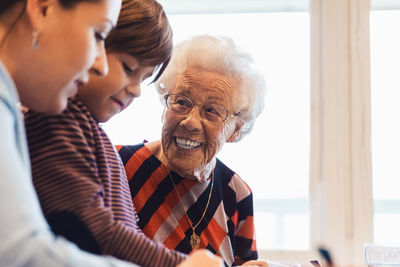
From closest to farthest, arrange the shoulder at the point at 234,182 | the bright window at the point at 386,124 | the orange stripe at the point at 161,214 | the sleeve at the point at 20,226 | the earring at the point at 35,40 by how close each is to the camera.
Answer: the sleeve at the point at 20,226, the earring at the point at 35,40, the orange stripe at the point at 161,214, the shoulder at the point at 234,182, the bright window at the point at 386,124

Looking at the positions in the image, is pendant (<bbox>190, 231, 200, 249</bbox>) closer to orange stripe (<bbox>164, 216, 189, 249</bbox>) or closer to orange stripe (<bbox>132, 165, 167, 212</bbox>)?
orange stripe (<bbox>164, 216, 189, 249</bbox>)

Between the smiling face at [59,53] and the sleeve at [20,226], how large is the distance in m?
0.13

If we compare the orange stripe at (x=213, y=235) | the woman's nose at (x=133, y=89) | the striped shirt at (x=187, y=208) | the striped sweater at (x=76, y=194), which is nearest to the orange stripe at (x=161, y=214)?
the striped shirt at (x=187, y=208)

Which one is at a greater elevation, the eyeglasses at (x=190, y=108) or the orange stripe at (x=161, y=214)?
the eyeglasses at (x=190, y=108)

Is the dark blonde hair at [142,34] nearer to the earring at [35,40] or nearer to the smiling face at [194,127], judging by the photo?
the earring at [35,40]

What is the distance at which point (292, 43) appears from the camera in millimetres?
2826

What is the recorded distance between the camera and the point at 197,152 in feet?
5.63

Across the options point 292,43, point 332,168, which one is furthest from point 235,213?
point 292,43

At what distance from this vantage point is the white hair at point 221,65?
1.74 m

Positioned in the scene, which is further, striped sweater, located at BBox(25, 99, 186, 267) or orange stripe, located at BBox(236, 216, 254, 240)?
orange stripe, located at BBox(236, 216, 254, 240)

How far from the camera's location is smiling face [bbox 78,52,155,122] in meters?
1.11

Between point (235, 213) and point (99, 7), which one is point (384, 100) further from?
point (99, 7)

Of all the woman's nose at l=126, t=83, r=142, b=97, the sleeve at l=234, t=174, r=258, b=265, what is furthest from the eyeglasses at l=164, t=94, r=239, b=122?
the woman's nose at l=126, t=83, r=142, b=97

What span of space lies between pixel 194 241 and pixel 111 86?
2.26 feet
